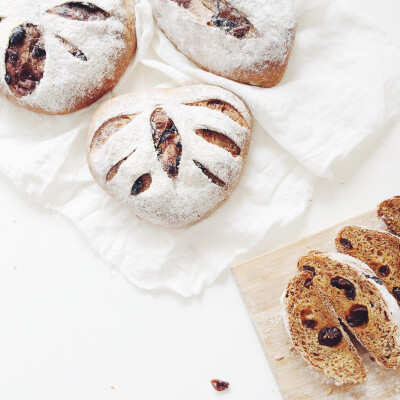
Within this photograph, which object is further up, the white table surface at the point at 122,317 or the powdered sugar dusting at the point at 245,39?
the powdered sugar dusting at the point at 245,39

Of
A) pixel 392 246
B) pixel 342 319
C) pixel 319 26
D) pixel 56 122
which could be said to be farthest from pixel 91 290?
pixel 319 26

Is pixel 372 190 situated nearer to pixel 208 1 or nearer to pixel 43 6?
pixel 208 1

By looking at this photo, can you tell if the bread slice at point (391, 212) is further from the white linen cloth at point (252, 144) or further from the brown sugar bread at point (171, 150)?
the brown sugar bread at point (171, 150)

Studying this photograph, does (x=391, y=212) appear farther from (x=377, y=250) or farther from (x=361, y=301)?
(x=361, y=301)

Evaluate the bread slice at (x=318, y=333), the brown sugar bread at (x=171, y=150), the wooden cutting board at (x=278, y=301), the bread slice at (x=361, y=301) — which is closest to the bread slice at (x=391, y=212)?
the wooden cutting board at (x=278, y=301)

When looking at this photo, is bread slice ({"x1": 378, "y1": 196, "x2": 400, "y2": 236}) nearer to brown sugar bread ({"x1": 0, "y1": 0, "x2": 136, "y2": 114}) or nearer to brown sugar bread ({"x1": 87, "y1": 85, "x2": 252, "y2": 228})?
brown sugar bread ({"x1": 87, "y1": 85, "x2": 252, "y2": 228})

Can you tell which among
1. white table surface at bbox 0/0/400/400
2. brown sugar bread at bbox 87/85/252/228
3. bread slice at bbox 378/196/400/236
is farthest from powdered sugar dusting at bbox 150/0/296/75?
bread slice at bbox 378/196/400/236
